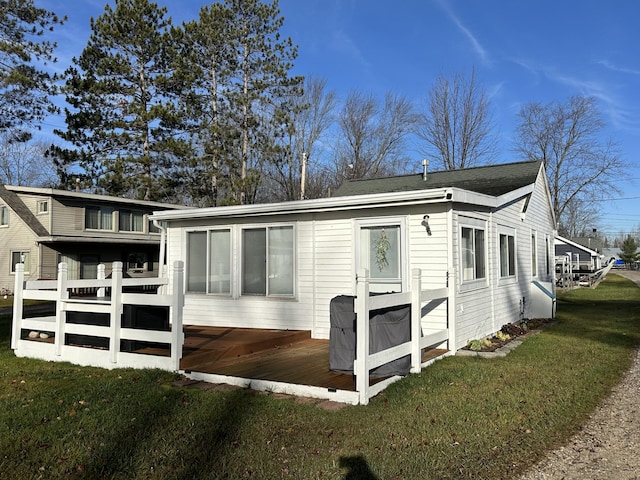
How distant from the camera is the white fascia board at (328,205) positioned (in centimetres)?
697

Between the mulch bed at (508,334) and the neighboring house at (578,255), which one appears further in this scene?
the neighboring house at (578,255)

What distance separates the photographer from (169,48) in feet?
76.0

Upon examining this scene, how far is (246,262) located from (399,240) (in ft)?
9.92

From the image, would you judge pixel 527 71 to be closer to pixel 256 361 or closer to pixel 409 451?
pixel 256 361

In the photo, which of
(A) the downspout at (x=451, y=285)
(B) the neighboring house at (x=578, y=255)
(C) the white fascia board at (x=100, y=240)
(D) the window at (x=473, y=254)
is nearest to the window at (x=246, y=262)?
(A) the downspout at (x=451, y=285)

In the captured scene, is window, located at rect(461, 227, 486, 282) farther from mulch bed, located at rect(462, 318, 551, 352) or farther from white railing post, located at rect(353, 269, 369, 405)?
white railing post, located at rect(353, 269, 369, 405)

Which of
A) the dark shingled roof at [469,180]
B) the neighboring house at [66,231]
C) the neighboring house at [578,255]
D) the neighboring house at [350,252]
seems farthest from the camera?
the neighboring house at [578,255]

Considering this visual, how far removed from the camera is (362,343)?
4730 millimetres

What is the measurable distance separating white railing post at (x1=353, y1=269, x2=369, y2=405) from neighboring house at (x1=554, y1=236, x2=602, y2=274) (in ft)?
112

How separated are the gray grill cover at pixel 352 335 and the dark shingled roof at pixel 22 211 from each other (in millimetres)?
20149

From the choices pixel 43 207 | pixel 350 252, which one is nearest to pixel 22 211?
pixel 43 207

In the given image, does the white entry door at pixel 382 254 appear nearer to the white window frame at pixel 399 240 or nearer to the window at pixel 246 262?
the white window frame at pixel 399 240

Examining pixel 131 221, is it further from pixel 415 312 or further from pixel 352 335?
pixel 352 335

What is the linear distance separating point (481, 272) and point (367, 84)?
2325 centimetres
